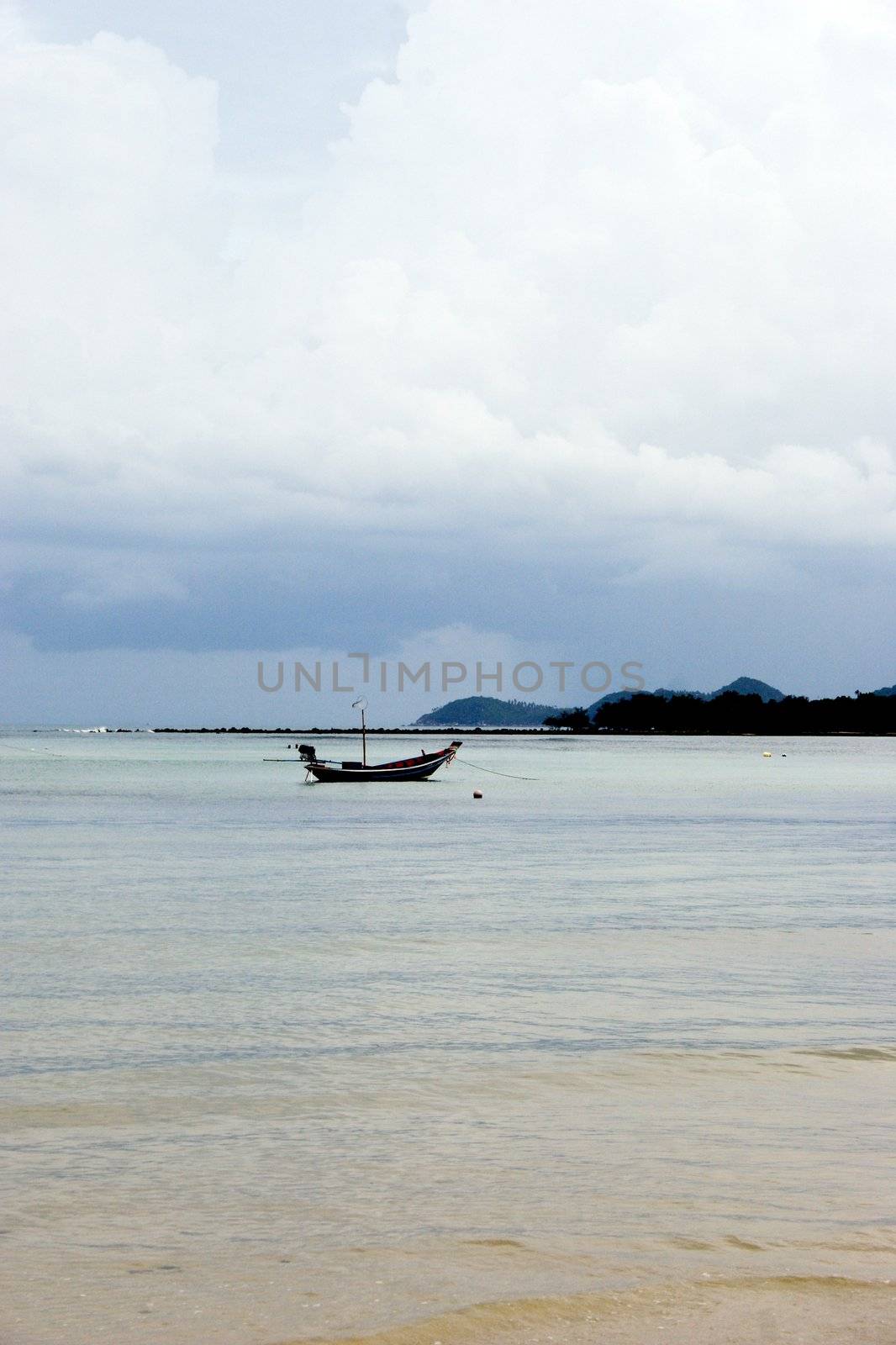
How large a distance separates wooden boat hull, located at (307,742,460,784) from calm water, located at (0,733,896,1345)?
2048 inches

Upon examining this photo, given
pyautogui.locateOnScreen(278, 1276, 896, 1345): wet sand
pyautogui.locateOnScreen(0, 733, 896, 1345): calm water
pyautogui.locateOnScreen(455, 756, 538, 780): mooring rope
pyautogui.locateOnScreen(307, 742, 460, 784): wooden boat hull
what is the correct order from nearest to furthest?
pyautogui.locateOnScreen(278, 1276, 896, 1345): wet sand, pyautogui.locateOnScreen(0, 733, 896, 1345): calm water, pyautogui.locateOnScreen(307, 742, 460, 784): wooden boat hull, pyautogui.locateOnScreen(455, 756, 538, 780): mooring rope

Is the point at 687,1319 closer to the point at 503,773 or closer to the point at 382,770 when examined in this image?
the point at 382,770

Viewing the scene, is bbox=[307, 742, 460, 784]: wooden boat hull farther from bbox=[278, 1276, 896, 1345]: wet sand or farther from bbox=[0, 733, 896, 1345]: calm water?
bbox=[278, 1276, 896, 1345]: wet sand

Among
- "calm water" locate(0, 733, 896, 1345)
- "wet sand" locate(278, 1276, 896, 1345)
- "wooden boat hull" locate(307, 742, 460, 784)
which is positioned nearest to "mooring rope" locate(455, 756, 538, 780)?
"wooden boat hull" locate(307, 742, 460, 784)

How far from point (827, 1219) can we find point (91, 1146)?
4.96 meters

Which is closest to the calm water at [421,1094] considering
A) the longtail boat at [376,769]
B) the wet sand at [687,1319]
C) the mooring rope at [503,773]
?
the wet sand at [687,1319]

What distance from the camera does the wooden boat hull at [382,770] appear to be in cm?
8038

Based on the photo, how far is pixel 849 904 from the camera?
2381 cm

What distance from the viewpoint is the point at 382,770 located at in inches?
3177

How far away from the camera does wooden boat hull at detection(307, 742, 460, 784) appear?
8038 cm

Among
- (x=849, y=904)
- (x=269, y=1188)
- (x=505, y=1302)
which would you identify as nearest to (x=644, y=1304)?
(x=505, y=1302)

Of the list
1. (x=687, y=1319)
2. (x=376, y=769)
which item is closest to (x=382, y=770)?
(x=376, y=769)

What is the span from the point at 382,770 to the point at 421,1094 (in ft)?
231

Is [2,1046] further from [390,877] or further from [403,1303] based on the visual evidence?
[390,877]
